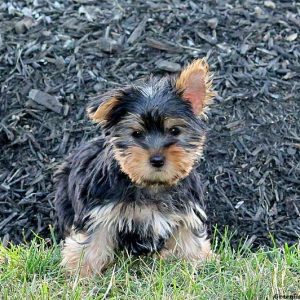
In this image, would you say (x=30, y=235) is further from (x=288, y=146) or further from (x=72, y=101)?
(x=288, y=146)

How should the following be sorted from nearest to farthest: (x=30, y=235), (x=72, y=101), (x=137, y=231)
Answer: (x=137, y=231)
(x=30, y=235)
(x=72, y=101)

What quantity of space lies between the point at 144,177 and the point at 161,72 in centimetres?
296

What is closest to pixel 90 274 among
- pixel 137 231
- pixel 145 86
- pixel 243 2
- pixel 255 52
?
pixel 137 231

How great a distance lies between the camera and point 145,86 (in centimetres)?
686

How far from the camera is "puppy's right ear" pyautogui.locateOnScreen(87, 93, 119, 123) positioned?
672 cm

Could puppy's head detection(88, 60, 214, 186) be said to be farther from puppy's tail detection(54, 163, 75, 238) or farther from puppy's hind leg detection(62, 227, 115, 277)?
puppy's tail detection(54, 163, 75, 238)

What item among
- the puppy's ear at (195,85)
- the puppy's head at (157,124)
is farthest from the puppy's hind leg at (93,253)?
the puppy's ear at (195,85)

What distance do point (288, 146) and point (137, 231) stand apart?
2.53m

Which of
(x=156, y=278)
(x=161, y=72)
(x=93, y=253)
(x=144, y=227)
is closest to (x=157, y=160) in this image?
(x=144, y=227)

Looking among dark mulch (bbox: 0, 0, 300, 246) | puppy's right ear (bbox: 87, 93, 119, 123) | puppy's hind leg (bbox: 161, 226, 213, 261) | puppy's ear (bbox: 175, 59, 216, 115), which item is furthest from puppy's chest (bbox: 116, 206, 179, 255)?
dark mulch (bbox: 0, 0, 300, 246)

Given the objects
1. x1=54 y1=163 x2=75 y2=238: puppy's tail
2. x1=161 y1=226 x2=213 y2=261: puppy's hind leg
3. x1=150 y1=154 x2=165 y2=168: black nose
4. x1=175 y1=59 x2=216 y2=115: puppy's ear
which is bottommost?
x1=54 y1=163 x2=75 y2=238: puppy's tail

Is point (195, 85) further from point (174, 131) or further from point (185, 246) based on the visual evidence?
point (185, 246)

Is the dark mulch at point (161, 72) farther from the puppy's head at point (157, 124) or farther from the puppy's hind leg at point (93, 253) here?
the puppy's head at point (157, 124)

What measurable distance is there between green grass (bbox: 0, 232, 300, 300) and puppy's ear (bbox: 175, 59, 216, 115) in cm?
118
